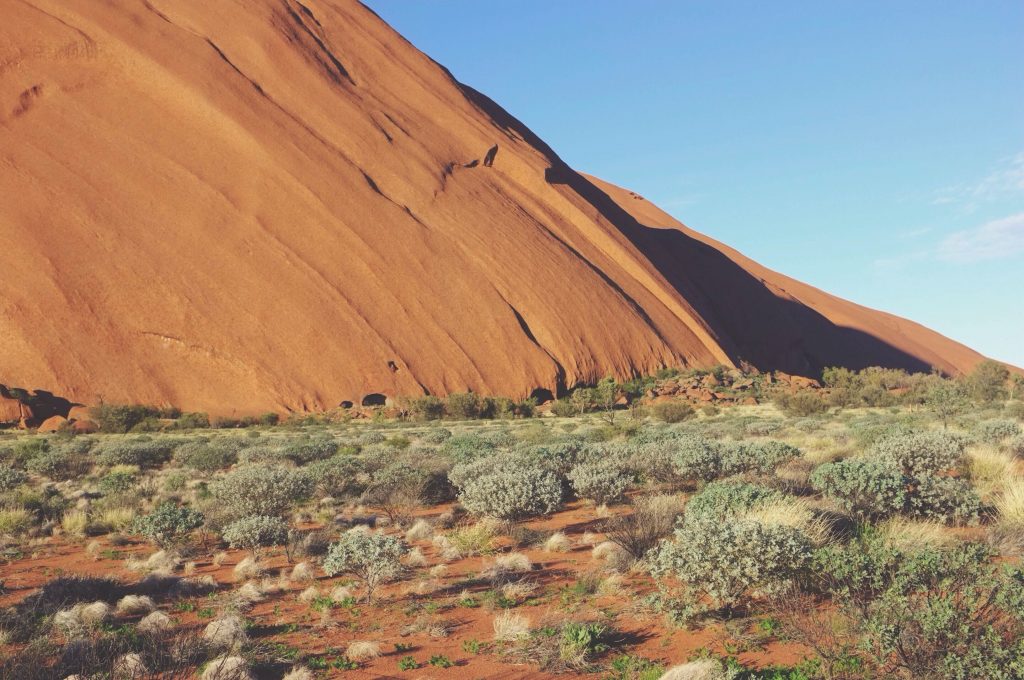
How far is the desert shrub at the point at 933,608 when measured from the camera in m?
3.30

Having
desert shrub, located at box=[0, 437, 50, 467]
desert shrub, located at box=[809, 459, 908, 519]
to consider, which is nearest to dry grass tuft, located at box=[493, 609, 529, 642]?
desert shrub, located at box=[809, 459, 908, 519]

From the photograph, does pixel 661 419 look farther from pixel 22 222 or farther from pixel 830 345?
pixel 830 345

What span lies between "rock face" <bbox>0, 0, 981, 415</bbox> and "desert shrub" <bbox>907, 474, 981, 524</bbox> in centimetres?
2500

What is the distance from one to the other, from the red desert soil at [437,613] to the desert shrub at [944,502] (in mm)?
3147

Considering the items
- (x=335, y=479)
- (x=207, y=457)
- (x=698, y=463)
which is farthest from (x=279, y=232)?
(x=698, y=463)

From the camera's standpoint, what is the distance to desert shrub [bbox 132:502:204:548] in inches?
306

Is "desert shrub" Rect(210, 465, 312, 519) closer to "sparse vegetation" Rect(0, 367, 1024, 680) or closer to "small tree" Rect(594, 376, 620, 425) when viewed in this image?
"sparse vegetation" Rect(0, 367, 1024, 680)

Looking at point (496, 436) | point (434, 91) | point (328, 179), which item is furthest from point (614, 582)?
point (434, 91)

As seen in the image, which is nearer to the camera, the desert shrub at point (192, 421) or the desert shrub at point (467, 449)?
the desert shrub at point (467, 449)

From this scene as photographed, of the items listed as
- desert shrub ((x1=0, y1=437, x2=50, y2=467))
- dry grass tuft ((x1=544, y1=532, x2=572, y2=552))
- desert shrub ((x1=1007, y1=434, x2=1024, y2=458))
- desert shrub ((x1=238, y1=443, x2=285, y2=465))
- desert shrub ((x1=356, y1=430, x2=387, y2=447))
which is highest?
desert shrub ((x1=1007, y1=434, x2=1024, y2=458))

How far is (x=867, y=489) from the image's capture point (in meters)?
6.92

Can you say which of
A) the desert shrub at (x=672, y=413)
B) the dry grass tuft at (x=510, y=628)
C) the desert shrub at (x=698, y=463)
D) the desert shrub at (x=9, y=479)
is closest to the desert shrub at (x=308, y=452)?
the desert shrub at (x=9, y=479)

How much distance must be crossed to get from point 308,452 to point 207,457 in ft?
7.13

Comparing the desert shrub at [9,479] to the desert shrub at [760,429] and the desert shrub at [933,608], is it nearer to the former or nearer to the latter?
the desert shrub at [933,608]
